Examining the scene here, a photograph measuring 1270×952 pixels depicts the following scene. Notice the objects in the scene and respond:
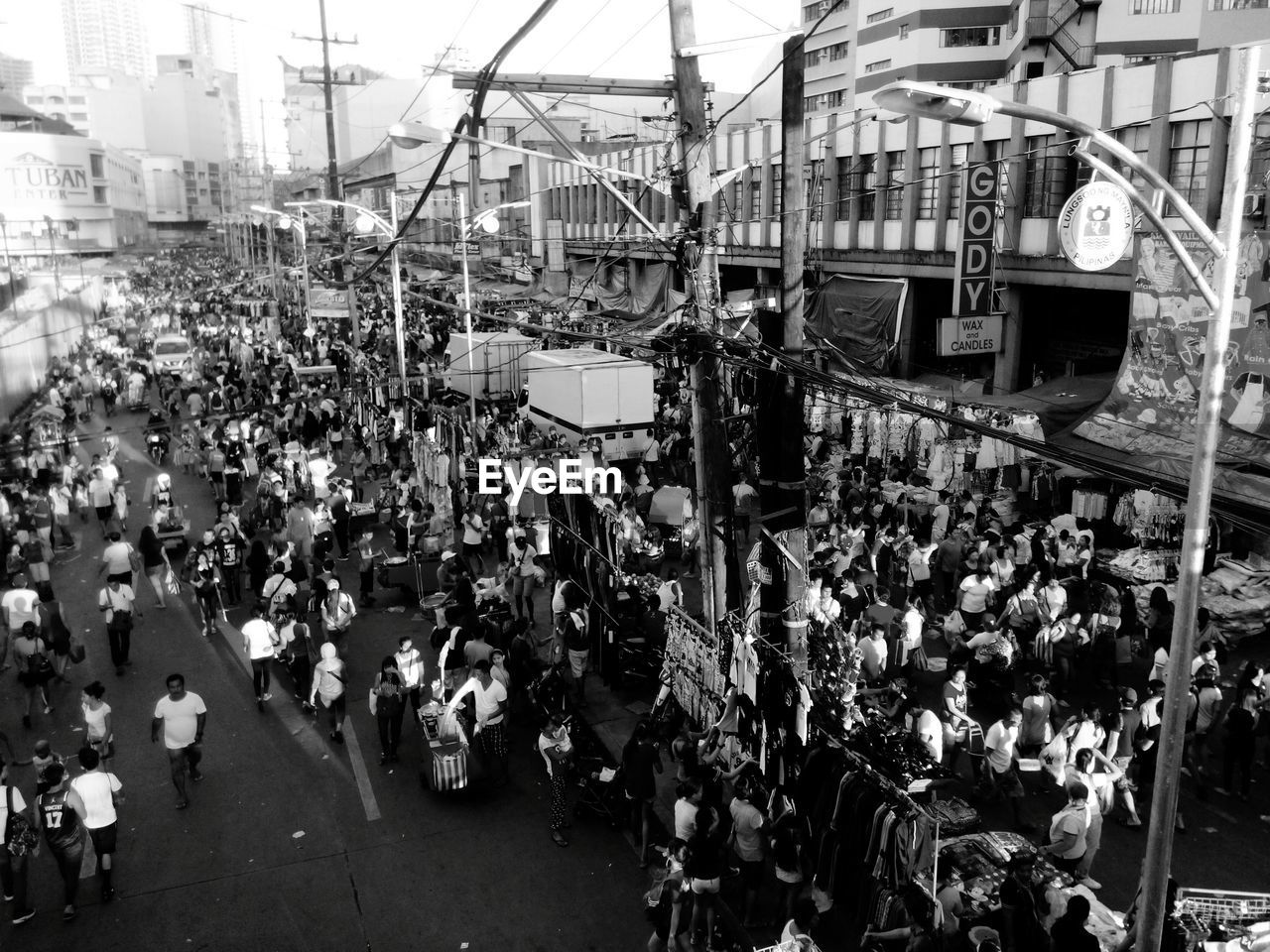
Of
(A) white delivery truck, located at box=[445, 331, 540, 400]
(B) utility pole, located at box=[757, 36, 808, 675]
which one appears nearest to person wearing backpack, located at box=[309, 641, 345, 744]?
(B) utility pole, located at box=[757, 36, 808, 675]

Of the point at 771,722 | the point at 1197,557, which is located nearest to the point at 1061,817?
the point at 771,722

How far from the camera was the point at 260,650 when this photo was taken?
1209 cm

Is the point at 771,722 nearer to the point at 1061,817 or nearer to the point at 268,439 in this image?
the point at 1061,817

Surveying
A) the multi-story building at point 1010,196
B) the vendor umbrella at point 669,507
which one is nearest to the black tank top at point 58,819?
the multi-story building at point 1010,196

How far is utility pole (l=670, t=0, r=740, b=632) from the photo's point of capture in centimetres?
918

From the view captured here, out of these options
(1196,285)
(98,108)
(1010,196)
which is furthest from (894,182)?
(98,108)

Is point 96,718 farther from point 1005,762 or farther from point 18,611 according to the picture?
point 1005,762

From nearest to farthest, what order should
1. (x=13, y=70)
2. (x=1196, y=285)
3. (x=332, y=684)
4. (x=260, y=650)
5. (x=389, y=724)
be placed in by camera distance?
(x=1196, y=285) → (x=389, y=724) → (x=332, y=684) → (x=260, y=650) → (x=13, y=70)

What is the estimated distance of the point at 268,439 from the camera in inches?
903

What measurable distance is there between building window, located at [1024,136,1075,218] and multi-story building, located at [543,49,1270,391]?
0.03 meters

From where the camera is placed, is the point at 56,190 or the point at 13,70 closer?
the point at 56,190

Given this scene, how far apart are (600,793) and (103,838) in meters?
4.51

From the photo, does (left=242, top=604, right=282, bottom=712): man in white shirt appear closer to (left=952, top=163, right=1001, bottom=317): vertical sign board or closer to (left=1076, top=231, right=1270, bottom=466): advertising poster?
(left=1076, top=231, right=1270, bottom=466): advertising poster

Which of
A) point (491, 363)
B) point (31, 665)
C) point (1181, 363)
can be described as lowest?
point (31, 665)
